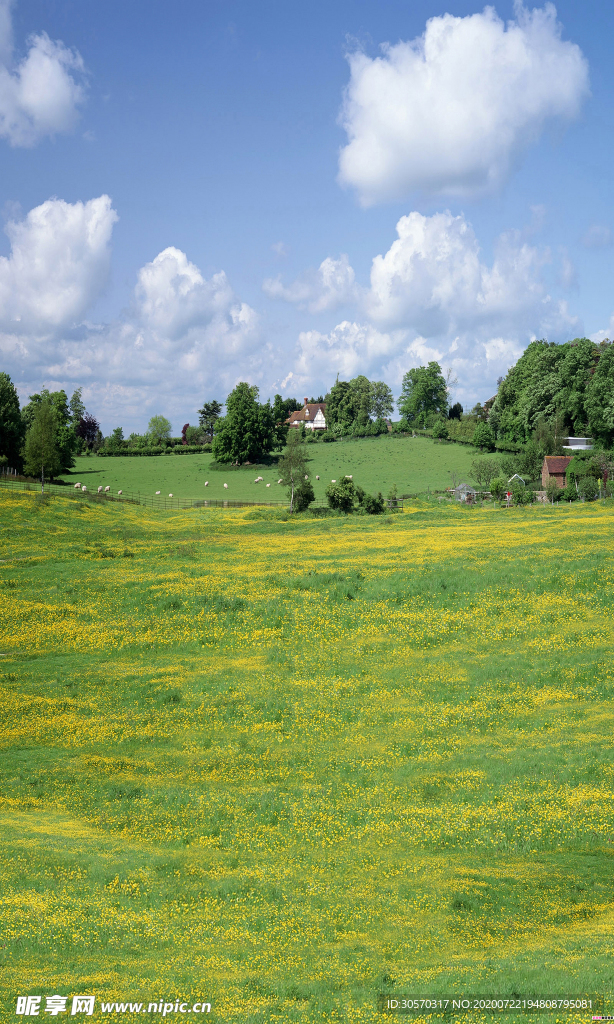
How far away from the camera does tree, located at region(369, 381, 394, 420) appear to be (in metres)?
182

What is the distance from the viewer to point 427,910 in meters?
14.7

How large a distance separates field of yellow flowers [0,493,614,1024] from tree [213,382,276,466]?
9083 centimetres

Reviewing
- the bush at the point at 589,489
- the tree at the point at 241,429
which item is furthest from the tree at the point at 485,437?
the bush at the point at 589,489

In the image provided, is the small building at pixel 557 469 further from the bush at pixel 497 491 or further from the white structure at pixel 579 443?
the white structure at pixel 579 443

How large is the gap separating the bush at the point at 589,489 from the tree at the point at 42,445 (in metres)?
60.7

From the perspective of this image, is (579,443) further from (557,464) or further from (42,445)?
(42,445)

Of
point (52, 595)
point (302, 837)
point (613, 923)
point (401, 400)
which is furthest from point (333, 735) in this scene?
point (401, 400)

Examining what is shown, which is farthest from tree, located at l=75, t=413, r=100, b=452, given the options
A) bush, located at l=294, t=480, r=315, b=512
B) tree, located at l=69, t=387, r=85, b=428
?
bush, located at l=294, t=480, r=315, b=512

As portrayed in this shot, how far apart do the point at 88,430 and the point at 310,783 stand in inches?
6261

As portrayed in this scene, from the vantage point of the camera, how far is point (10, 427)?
4065 inches

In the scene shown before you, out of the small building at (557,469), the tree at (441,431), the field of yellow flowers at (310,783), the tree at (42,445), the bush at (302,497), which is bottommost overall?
the field of yellow flowers at (310,783)

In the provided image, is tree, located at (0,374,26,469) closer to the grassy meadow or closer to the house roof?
the grassy meadow

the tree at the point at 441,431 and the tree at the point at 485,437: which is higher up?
the tree at the point at 441,431

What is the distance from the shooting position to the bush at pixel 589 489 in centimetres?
8381
